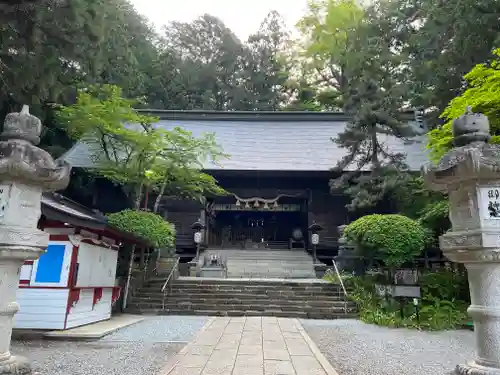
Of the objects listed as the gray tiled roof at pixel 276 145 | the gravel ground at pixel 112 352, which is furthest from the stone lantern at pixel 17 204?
the gray tiled roof at pixel 276 145

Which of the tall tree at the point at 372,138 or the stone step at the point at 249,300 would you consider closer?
the stone step at the point at 249,300

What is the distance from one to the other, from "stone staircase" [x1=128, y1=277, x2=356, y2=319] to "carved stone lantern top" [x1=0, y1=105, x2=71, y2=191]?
7.75 m

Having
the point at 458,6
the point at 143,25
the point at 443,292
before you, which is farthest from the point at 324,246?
the point at 143,25

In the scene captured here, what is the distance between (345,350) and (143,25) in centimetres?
2954

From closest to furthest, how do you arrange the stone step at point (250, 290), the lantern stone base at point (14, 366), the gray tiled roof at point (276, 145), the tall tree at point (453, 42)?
the lantern stone base at point (14, 366) < the tall tree at point (453, 42) < the stone step at point (250, 290) < the gray tiled roof at point (276, 145)

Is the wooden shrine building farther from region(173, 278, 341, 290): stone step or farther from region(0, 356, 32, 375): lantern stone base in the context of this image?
region(0, 356, 32, 375): lantern stone base

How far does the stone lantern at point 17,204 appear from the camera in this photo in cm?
320

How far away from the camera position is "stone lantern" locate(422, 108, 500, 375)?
10.5 ft

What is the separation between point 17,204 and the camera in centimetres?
335

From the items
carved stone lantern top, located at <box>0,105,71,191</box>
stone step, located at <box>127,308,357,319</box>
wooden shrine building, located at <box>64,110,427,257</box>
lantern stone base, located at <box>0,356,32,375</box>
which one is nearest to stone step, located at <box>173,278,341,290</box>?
stone step, located at <box>127,308,357,319</box>

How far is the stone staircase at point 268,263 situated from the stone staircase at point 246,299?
2921 mm

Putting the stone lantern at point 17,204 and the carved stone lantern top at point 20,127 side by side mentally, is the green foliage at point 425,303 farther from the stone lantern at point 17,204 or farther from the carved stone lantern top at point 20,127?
the carved stone lantern top at point 20,127

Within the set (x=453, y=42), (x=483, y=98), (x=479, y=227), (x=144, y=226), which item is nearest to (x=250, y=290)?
(x=144, y=226)

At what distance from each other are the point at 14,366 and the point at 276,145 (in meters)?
18.3
